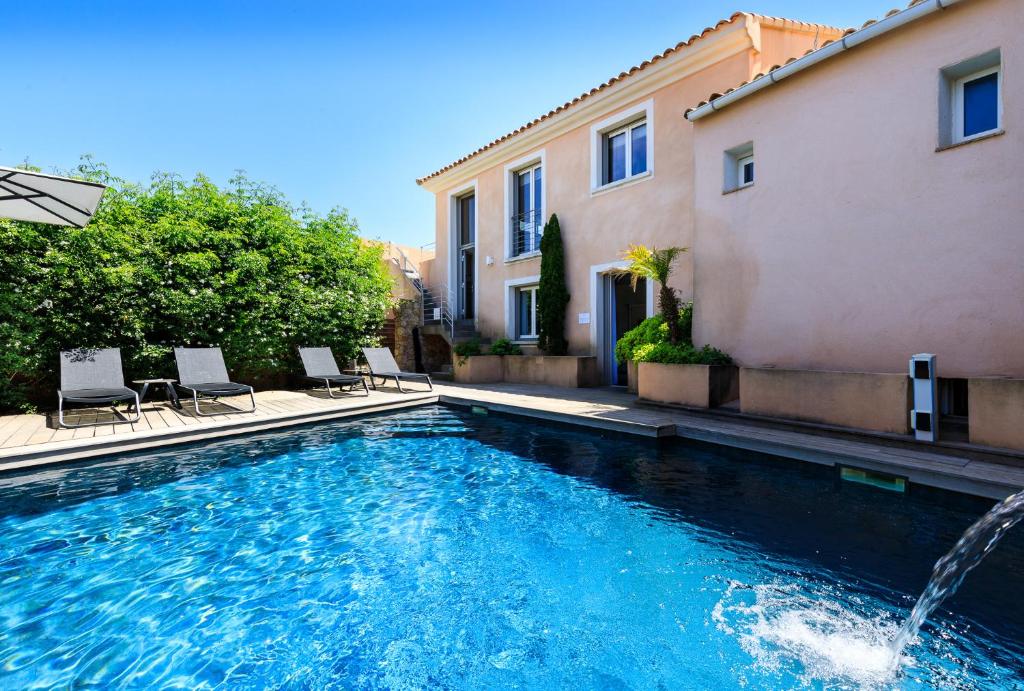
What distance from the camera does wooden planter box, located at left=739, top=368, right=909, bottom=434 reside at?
5684mm

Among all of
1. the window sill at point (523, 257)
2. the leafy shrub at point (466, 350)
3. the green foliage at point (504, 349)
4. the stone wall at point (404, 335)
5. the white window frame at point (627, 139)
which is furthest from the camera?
the stone wall at point (404, 335)

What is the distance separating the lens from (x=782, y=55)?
9477mm

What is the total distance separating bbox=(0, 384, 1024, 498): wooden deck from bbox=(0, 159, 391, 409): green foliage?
3.64 ft

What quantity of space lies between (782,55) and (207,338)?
12.6m

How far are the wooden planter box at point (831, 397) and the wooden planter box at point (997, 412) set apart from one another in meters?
0.58

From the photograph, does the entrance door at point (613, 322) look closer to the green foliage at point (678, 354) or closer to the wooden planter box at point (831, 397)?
the green foliage at point (678, 354)

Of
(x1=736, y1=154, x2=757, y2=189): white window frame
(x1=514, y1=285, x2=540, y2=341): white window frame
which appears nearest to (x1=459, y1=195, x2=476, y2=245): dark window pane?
(x1=514, y1=285, x2=540, y2=341): white window frame

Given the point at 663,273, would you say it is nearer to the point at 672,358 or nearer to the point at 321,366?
the point at 672,358

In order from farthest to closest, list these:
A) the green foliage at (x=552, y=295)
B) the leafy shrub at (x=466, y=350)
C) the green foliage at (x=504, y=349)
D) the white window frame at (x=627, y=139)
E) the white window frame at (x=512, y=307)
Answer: the white window frame at (x=512, y=307), the green foliage at (x=504, y=349), the leafy shrub at (x=466, y=350), the green foliage at (x=552, y=295), the white window frame at (x=627, y=139)

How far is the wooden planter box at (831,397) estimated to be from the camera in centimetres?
568

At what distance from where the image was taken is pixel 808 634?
2.75 meters

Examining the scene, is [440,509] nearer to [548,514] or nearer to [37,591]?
[548,514]

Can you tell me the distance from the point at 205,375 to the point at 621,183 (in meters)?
9.48

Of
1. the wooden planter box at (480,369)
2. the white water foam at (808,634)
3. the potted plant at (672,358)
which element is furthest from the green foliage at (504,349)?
the white water foam at (808,634)
